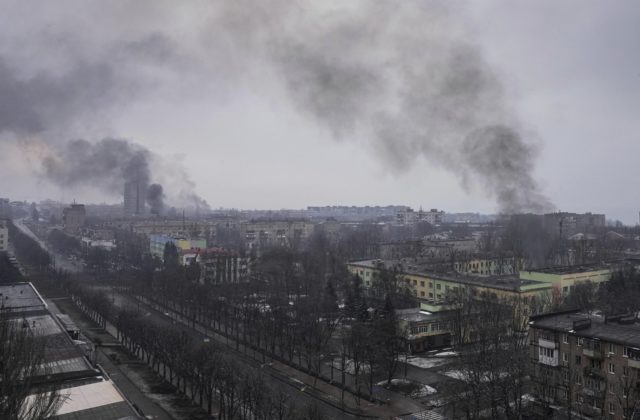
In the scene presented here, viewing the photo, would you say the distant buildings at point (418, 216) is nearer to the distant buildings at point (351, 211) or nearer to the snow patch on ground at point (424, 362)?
the distant buildings at point (351, 211)

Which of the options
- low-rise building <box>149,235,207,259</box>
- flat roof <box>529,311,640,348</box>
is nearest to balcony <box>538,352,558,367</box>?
flat roof <box>529,311,640,348</box>

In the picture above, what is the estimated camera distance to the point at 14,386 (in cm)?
498

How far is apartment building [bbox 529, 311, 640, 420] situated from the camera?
7.62 meters

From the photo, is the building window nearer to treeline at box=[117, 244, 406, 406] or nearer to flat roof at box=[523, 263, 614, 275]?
treeline at box=[117, 244, 406, 406]

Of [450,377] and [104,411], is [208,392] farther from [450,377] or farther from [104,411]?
[450,377]

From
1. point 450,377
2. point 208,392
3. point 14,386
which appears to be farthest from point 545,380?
point 14,386

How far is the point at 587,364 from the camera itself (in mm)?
8234

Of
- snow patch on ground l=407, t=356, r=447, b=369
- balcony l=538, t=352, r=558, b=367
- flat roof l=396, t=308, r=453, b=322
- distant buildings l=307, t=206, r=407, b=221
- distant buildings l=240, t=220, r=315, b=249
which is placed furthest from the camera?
distant buildings l=307, t=206, r=407, b=221

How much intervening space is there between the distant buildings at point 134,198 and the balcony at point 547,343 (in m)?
59.5

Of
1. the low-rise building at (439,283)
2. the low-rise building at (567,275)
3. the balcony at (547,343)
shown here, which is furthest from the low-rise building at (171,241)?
the balcony at (547,343)

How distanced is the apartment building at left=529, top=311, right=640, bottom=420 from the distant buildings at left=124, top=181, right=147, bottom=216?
2347 inches

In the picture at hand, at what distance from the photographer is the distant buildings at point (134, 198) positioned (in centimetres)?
6341

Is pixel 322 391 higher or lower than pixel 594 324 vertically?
lower

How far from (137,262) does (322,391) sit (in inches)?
799
